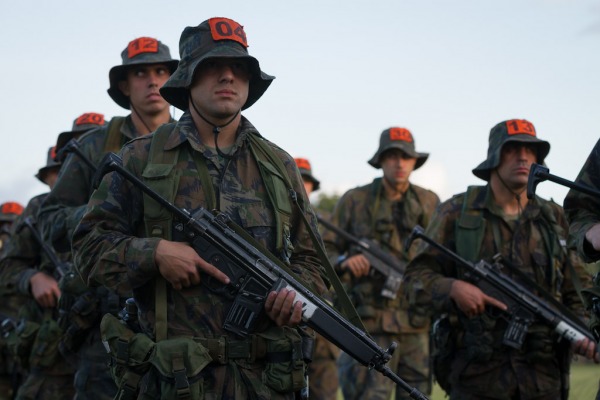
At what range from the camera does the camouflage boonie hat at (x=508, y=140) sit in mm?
8789

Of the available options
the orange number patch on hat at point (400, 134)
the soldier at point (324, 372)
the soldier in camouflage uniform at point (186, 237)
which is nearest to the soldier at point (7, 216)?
the soldier at point (324, 372)

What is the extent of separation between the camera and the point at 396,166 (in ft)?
40.8

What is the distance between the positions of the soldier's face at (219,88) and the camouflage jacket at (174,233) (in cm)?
14

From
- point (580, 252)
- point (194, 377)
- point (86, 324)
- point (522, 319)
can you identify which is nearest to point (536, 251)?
point (522, 319)

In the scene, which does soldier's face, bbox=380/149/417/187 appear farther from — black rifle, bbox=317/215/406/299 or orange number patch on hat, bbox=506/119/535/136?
orange number patch on hat, bbox=506/119/535/136

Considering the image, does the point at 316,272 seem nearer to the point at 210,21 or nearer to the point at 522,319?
the point at 210,21

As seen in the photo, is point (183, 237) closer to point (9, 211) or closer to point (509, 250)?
point (509, 250)

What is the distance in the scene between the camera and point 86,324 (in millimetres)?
7887

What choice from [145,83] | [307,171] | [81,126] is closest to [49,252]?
[81,126]

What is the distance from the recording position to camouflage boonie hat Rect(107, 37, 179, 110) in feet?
26.9

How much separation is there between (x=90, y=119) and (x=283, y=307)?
6.03 meters

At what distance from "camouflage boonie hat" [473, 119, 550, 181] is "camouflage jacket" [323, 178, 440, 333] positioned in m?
3.12

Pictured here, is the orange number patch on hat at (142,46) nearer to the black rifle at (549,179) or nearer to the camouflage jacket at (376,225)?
the black rifle at (549,179)

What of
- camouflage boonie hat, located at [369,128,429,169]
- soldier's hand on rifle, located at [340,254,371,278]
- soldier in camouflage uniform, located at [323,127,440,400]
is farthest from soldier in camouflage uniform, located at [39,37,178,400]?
camouflage boonie hat, located at [369,128,429,169]
